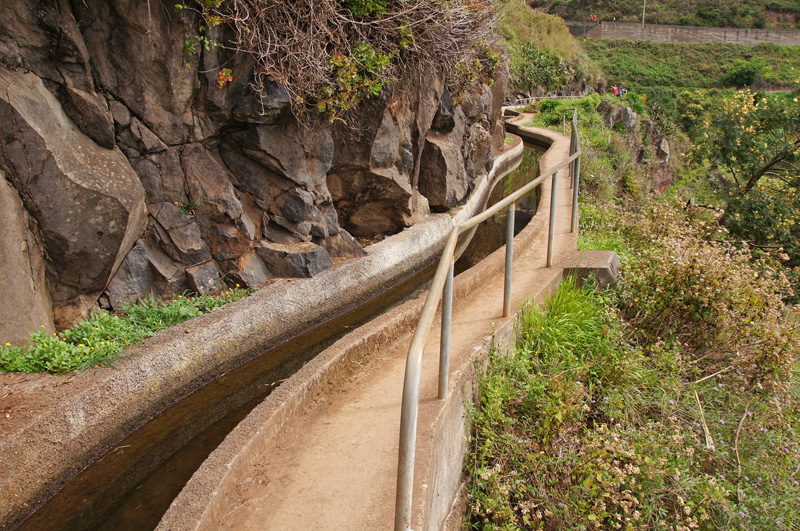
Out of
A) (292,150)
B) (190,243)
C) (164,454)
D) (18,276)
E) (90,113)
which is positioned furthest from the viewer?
(292,150)

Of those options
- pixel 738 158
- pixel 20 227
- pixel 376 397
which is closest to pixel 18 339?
pixel 20 227

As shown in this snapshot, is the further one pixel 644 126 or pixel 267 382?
pixel 644 126

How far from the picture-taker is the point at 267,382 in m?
5.77

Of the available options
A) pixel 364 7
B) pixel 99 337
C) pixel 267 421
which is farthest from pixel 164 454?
pixel 364 7

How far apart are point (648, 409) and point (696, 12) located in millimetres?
72031

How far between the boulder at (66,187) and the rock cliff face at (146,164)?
0.5 inches

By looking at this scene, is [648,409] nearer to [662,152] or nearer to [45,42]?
[45,42]

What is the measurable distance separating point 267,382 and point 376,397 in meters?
2.60

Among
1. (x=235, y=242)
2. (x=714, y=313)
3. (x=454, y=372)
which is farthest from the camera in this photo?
(x=235, y=242)

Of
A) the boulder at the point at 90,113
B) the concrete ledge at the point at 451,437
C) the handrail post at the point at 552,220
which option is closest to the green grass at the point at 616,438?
the concrete ledge at the point at 451,437

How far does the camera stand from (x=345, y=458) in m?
2.93

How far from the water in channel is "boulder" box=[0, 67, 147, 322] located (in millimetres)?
1589

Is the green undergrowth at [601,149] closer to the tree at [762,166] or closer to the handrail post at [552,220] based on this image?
the tree at [762,166]

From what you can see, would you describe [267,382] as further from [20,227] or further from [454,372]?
[454,372]
